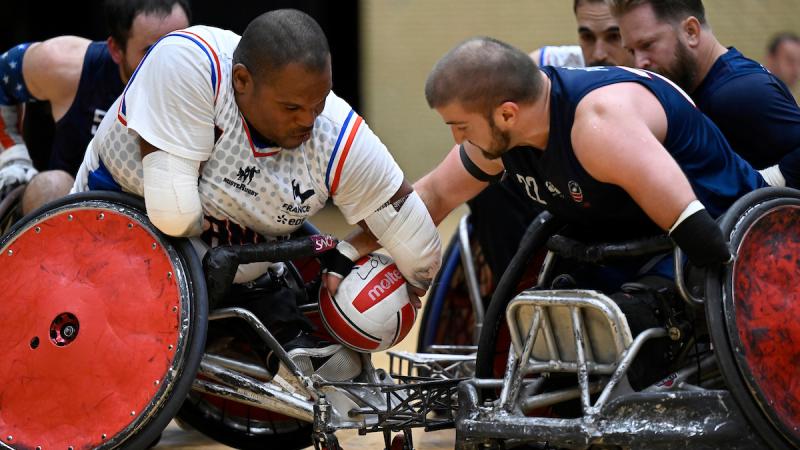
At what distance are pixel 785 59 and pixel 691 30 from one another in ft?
19.8

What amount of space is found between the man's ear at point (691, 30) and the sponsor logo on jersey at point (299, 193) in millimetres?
1376

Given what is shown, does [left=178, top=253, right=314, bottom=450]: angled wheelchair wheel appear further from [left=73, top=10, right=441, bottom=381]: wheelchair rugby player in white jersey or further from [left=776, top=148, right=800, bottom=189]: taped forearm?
[left=776, top=148, right=800, bottom=189]: taped forearm

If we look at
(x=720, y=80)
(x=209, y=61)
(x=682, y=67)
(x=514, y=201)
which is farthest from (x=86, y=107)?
(x=720, y=80)

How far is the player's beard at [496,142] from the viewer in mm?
3254

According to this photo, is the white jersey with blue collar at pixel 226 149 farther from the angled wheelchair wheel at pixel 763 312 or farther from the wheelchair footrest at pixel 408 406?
the angled wheelchair wheel at pixel 763 312

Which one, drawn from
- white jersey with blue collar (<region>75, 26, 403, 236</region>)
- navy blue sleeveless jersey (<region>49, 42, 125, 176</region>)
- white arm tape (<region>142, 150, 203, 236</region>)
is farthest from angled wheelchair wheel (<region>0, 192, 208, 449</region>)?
navy blue sleeveless jersey (<region>49, 42, 125, 176</region>)

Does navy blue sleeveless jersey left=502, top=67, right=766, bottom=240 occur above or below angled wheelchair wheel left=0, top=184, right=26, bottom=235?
above

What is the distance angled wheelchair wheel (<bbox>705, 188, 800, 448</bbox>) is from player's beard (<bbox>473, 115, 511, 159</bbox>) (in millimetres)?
631

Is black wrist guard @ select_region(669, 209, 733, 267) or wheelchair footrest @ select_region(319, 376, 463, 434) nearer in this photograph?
black wrist guard @ select_region(669, 209, 733, 267)

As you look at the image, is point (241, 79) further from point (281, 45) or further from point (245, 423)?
point (245, 423)

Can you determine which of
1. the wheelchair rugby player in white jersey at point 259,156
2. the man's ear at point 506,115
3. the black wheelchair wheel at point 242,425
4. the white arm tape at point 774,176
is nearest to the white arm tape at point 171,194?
the wheelchair rugby player in white jersey at point 259,156

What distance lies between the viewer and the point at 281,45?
337 cm

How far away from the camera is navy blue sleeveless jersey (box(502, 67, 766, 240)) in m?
3.23

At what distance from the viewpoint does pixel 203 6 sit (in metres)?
11.3
